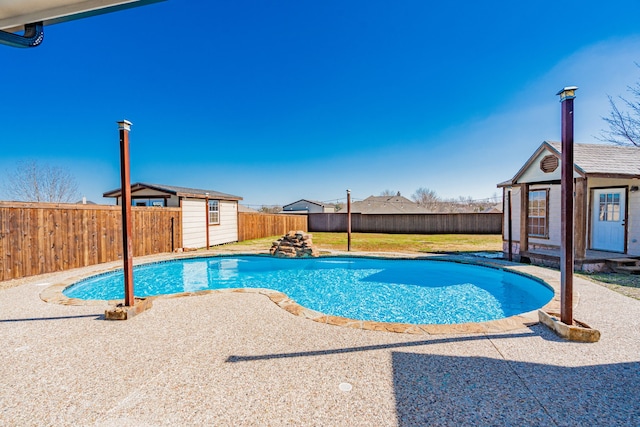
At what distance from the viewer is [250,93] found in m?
14.7

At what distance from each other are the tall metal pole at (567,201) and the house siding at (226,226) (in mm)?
12726

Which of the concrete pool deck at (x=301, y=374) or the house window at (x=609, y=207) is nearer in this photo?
the concrete pool deck at (x=301, y=374)

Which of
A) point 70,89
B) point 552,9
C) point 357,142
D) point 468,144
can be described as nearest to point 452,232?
point 468,144

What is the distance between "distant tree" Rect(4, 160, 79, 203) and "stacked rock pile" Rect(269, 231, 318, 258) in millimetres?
19271

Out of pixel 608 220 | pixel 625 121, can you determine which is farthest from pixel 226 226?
pixel 625 121

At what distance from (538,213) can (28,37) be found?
12438mm

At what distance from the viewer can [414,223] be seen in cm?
2136

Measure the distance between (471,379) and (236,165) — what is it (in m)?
24.9

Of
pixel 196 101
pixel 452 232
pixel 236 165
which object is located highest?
pixel 196 101

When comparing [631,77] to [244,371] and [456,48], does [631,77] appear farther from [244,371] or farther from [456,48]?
[244,371]

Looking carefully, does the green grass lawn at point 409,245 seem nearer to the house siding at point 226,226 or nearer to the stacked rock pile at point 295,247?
the house siding at point 226,226

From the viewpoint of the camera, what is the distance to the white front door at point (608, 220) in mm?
8367

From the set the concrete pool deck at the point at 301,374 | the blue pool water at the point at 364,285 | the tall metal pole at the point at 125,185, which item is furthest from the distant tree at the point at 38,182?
the concrete pool deck at the point at 301,374

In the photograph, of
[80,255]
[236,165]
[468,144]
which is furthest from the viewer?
[236,165]
